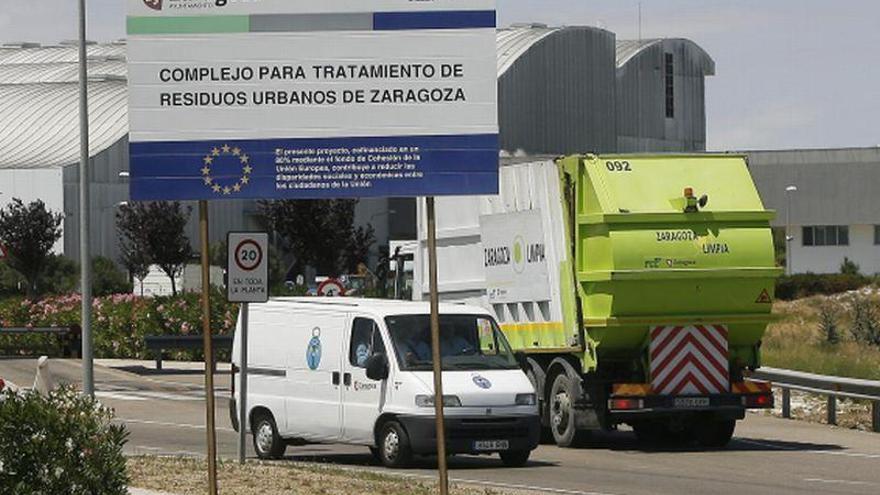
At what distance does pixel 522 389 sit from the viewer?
23281 mm

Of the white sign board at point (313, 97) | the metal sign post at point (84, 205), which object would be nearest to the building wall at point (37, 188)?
the metal sign post at point (84, 205)

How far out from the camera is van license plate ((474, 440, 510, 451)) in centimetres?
2280

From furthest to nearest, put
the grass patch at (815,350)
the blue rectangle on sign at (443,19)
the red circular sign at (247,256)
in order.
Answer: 1. the grass patch at (815,350)
2. the red circular sign at (247,256)
3. the blue rectangle on sign at (443,19)

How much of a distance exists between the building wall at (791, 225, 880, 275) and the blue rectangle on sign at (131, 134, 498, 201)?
4116 inches

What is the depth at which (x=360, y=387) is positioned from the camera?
928 inches

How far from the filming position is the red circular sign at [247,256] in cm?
2191

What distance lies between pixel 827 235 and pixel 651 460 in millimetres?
96446

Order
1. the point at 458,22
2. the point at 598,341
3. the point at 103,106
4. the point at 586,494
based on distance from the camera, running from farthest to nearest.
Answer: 1. the point at 103,106
2. the point at 598,341
3. the point at 586,494
4. the point at 458,22

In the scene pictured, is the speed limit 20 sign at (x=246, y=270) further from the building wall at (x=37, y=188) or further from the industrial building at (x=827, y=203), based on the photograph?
the industrial building at (x=827, y=203)

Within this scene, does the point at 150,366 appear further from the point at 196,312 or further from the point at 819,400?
the point at 819,400

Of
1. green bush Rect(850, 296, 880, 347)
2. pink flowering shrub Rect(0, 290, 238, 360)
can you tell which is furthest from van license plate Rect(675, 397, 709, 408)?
green bush Rect(850, 296, 880, 347)

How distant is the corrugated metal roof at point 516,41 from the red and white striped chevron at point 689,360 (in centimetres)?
7429

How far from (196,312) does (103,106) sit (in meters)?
54.0

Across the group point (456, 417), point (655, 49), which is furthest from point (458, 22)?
point (655, 49)
